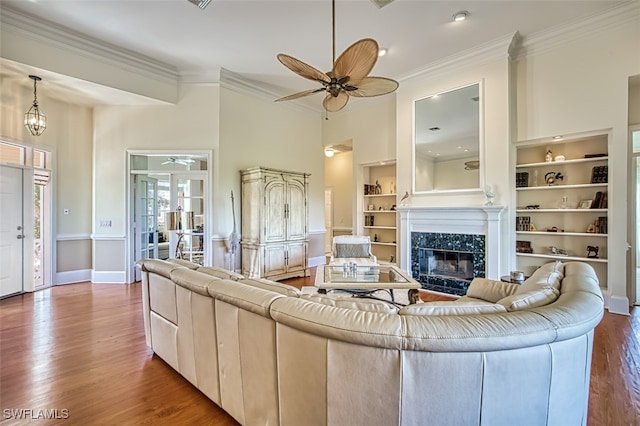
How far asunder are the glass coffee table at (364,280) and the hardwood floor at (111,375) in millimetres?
1481

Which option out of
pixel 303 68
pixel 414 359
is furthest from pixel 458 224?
pixel 414 359

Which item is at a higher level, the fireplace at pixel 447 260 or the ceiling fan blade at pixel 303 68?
the ceiling fan blade at pixel 303 68

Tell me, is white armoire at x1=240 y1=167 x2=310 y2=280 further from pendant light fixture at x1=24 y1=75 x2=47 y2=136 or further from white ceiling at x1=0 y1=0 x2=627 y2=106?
pendant light fixture at x1=24 y1=75 x2=47 y2=136

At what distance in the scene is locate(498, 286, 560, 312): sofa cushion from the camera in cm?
135

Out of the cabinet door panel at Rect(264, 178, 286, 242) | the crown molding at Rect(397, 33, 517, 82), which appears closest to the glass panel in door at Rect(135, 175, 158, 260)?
the cabinet door panel at Rect(264, 178, 286, 242)

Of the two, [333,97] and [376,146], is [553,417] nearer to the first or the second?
[333,97]

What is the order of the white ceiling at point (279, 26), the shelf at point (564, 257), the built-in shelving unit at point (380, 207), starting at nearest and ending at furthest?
the white ceiling at point (279, 26)
the shelf at point (564, 257)
the built-in shelving unit at point (380, 207)

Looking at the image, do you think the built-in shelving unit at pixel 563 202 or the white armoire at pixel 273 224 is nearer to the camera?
the built-in shelving unit at pixel 563 202

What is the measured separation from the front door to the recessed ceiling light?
6677mm

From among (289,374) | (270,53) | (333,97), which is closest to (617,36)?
(333,97)

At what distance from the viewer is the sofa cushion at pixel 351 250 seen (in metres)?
4.97

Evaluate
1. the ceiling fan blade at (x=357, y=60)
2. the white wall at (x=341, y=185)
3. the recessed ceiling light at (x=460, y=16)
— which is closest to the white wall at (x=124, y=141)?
the ceiling fan blade at (x=357, y=60)

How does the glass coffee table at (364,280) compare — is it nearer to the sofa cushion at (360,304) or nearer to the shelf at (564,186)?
the sofa cushion at (360,304)

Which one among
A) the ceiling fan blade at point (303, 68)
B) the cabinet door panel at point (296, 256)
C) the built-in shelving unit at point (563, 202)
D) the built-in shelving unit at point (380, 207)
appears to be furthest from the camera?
the built-in shelving unit at point (380, 207)
